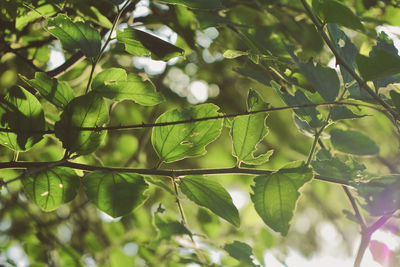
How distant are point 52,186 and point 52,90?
13 cm

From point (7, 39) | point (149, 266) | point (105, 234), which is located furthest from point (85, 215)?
point (7, 39)

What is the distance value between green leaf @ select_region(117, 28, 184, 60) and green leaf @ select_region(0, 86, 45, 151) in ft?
0.49

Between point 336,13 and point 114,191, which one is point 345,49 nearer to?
point 336,13

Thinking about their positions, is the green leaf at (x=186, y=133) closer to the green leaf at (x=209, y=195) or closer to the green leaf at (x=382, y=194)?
the green leaf at (x=209, y=195)

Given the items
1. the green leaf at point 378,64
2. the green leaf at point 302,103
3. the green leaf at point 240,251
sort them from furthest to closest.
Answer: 1. the green leaf at point 240,251
2. the green leaf at point 302,103
3. the green leaf at point 378,64

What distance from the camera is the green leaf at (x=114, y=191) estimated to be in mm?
513

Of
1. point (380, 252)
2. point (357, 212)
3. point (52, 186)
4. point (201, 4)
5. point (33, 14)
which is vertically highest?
point (201, 4)

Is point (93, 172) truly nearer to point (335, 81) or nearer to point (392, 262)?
point (335, 81)

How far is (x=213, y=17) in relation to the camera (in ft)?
2.49

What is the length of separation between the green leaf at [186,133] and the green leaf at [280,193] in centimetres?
9

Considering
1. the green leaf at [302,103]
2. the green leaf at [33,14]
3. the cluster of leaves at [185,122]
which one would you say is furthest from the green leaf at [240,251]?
the green leaf at [33,14]

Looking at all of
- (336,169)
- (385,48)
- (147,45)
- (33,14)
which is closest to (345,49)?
(385,48)

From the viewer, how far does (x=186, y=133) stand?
0.55 metres

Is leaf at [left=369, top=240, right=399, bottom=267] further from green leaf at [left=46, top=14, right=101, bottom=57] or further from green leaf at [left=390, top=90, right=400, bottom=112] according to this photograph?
green leaf at [left=46, top=14, right=101, bottom=57]
